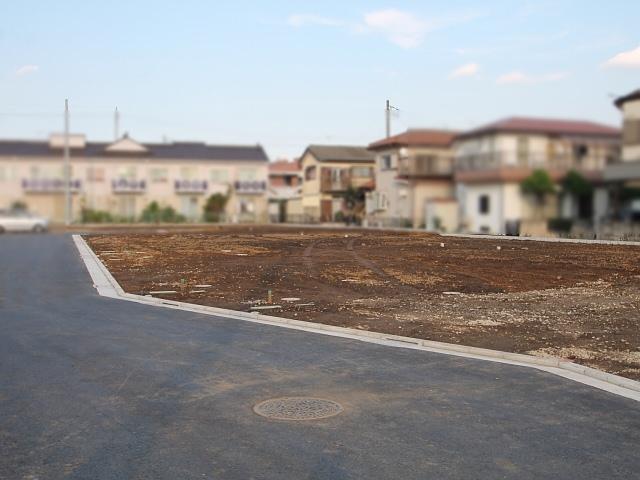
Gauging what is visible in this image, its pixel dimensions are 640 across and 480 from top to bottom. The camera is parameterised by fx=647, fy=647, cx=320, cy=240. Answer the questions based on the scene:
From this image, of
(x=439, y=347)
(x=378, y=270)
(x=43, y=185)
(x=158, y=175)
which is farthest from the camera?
(x=158, y=175)

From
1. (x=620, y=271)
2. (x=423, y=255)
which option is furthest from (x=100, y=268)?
(x=620, y=271)

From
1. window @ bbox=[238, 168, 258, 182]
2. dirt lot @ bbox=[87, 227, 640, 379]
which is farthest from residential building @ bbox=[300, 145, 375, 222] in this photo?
dirt lot @ bbox=[87, 227, 640, 379]

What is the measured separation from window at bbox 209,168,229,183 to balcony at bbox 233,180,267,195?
1520 mm

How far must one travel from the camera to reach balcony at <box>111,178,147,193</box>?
256ft

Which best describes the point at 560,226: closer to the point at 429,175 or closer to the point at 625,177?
the point at 625,177

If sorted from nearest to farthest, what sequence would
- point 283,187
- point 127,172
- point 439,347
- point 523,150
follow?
point 523,150
point 439,347
point 127,172
point 283,187

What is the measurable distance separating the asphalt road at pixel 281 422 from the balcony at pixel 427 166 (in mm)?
2732

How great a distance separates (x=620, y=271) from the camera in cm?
2159

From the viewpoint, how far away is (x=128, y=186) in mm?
78375

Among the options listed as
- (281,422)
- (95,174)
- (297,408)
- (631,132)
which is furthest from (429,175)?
(95,174)

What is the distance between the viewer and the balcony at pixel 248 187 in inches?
3238

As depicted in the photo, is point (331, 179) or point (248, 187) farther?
point (248, 187)

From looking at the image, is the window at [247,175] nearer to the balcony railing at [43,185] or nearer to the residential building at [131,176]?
the residential building at [131,176]

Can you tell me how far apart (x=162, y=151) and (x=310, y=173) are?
1912 cm
